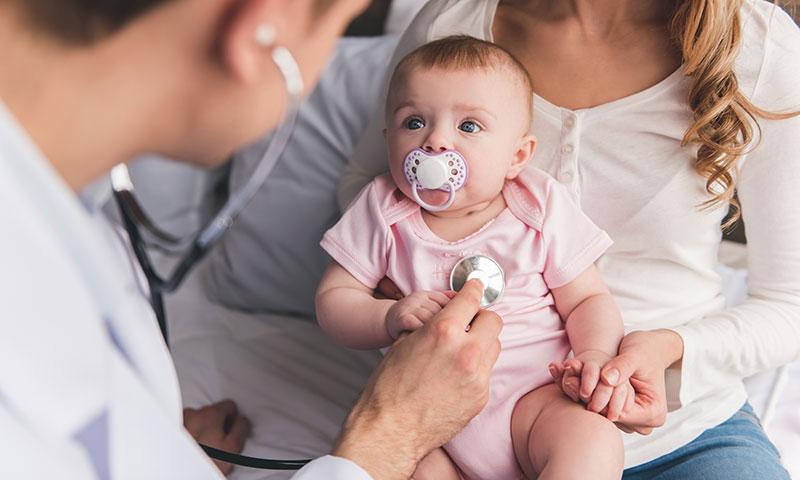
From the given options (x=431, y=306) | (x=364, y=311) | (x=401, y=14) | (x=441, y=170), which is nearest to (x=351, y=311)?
(x=364, y=311)

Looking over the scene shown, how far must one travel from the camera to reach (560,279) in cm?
121

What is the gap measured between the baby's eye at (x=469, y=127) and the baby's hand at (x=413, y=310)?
21cm

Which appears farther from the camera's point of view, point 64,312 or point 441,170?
point 441,170

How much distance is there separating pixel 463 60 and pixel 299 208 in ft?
2.15

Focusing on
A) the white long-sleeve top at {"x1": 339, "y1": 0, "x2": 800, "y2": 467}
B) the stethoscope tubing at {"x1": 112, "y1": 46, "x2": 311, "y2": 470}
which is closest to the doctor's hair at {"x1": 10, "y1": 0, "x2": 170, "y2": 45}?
the stethoscope tubing at {"x1": 112, "y1": 46, "x2": 311, "y2": 470}

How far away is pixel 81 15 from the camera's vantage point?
70 centimetres

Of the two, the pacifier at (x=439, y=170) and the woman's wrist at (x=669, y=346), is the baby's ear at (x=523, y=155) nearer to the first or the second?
the pacifier at (x=439, y=170)

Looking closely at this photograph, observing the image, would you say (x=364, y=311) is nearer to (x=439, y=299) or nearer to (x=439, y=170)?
(x=439, y=299)

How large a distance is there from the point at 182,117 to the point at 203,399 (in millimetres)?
885

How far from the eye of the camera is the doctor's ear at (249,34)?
2.48 ft

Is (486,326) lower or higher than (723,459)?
higher

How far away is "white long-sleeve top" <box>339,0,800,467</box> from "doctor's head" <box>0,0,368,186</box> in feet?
1.87

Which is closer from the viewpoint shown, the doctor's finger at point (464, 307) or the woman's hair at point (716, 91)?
the doctor's finger at point (464, 307)

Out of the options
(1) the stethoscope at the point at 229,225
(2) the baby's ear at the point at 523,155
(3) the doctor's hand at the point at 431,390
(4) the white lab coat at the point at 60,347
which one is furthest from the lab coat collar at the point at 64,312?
(2) the baby's ear at the point at 523,155
